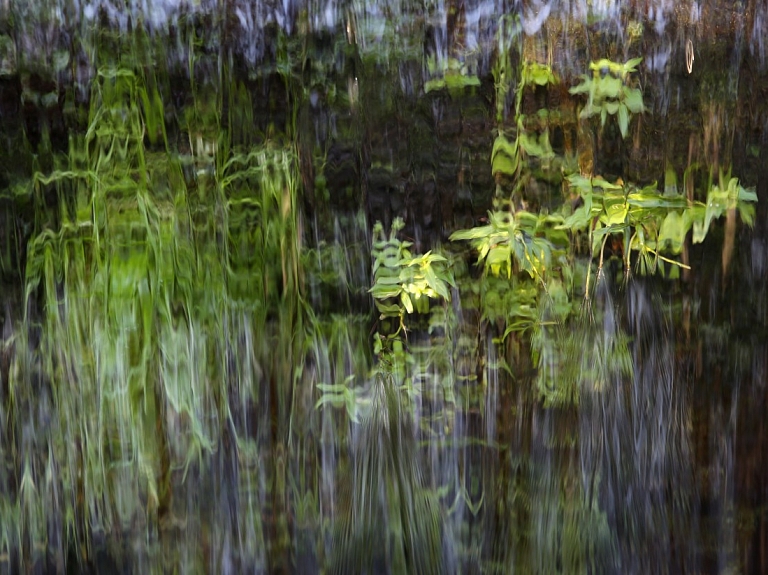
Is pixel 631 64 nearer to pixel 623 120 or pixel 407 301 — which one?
pixel 623 120

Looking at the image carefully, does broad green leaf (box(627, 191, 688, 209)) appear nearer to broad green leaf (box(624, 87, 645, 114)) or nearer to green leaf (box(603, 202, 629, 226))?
green leaf (box(603, 202, 629, 226))

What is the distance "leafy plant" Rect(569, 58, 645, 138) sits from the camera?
6.57 feet

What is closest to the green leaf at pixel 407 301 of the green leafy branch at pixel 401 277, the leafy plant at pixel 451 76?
the green leafy branch at pixel 401 277

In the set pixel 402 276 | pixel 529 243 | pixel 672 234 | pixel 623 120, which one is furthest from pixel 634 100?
pixel 402 276

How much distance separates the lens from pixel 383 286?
205 centimetres

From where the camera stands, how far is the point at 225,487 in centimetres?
210

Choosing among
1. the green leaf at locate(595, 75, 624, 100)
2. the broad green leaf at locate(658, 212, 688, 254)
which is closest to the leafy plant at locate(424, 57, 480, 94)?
the green leaf at locate(595, 75, 624, 100)

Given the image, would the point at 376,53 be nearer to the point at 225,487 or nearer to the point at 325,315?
the point at 325,315

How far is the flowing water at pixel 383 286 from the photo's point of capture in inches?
79.3

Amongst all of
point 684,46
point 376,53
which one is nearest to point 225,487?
point 376,53

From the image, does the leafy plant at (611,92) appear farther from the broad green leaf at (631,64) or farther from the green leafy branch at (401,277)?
A: the green leafy branch at (401,277)

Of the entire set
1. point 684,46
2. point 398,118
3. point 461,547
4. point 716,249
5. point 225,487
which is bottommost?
point 461,547

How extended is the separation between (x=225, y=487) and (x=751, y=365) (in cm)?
162

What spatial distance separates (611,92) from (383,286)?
0.87 meters
